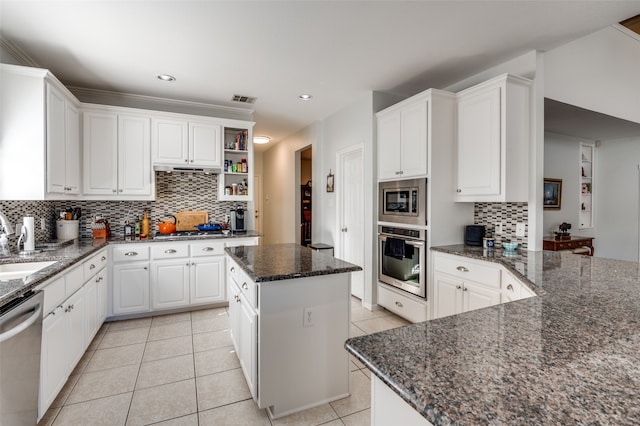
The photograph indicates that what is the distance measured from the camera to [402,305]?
11.1 feet

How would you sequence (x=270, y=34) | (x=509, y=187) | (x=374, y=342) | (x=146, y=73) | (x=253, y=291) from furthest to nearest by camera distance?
(x=146, y=73) < (x=509, y=187) < (x=270, y=34) < (x=253, y=291) < (x=374, y=342)

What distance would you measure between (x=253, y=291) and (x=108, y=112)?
3092mm

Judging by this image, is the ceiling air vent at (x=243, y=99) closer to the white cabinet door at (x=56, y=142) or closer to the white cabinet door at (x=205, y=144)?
the white cabinet door at (x=205, y=144)

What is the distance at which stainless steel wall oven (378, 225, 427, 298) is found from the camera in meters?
3.15

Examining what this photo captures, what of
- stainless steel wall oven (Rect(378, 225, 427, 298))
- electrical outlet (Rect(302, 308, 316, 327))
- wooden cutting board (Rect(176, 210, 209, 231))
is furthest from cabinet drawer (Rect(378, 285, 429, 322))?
wooden cutting board (Rect(176, 210, 209, 231))

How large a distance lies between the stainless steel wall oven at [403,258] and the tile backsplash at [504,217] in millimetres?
730

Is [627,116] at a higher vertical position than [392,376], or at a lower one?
higher

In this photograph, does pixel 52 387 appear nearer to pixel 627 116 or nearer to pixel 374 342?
pixel 374 342

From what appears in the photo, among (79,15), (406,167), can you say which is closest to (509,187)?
(406,167)

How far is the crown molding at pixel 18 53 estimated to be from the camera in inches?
102

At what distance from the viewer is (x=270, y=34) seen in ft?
8.28

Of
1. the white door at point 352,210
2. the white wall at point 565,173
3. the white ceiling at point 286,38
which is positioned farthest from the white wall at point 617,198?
the white door at point 352,210

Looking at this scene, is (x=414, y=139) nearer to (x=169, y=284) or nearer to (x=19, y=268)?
(x=169, y=284)

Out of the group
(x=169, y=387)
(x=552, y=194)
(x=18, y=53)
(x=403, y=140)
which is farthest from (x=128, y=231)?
(x=552, y=194)
